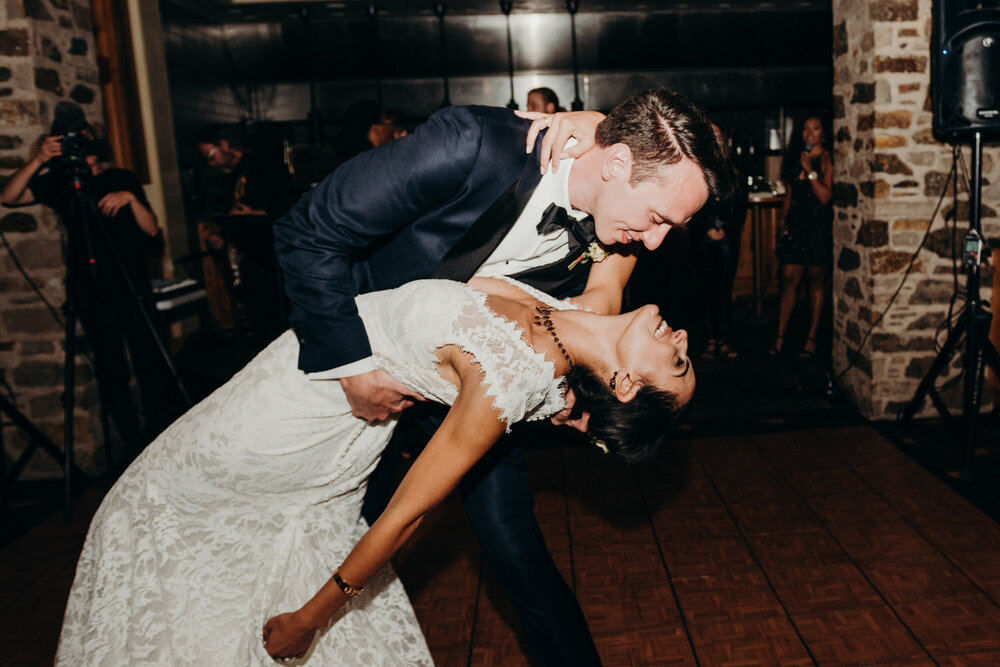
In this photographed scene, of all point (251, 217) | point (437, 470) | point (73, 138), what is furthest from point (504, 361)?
point (251, 217)

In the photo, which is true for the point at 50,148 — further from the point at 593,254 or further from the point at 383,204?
the point at 593,254

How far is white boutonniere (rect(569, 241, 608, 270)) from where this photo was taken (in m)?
1.75

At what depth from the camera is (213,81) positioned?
7.94 metres

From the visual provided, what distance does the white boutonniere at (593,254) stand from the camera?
1.75 meters

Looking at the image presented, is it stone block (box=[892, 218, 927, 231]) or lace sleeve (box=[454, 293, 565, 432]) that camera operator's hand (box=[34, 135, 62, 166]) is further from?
stone block (box=[892, 218, 927, 231])

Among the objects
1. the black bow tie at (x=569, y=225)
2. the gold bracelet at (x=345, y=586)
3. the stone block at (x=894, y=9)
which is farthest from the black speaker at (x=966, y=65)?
the gold bracelet at (x=345, y=586)

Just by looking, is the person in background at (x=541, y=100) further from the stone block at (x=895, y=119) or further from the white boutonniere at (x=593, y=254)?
the white boutonniere at (x=593, y=254)

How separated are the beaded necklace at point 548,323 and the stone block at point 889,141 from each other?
2932 mm

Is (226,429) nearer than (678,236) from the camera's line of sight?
Yes

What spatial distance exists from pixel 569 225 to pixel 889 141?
2786 mm

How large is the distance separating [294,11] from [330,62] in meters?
0.62

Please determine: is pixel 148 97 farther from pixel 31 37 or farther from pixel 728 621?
pixel 728 621

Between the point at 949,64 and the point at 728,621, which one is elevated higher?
the point at 949,64

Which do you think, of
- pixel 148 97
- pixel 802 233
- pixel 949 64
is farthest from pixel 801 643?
pixel 148 97
